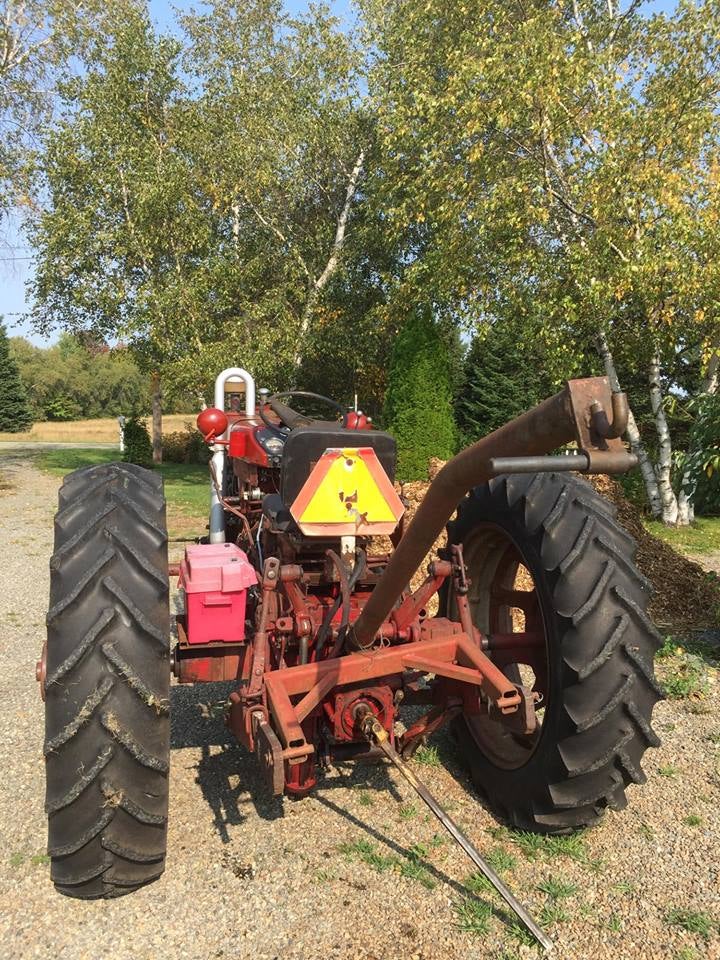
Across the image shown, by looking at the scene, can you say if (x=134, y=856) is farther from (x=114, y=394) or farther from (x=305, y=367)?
(x=114, y=394)

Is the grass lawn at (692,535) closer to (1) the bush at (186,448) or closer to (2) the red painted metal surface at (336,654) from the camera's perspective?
(2) the red painted metal surface at (336,654)

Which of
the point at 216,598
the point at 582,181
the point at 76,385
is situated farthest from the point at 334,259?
the point at 76,385

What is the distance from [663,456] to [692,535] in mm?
1334

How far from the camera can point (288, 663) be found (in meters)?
3.06

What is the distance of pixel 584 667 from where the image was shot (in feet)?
8.43

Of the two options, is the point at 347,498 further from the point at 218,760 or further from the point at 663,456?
the point at 663,456

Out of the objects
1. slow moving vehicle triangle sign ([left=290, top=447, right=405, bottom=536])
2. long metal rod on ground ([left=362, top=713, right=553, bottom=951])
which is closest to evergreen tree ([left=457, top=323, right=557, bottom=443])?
slow moving vehicle triangle sign ([left=290, top=447, right=405, bottom=536])

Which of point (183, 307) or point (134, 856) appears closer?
point (134, 856)

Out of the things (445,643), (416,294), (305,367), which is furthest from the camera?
(305,367)

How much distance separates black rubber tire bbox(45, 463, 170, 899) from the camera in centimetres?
221

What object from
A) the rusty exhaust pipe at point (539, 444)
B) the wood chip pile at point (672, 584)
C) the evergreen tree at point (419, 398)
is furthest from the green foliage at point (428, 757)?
the evergreen tree at point (419, 398)

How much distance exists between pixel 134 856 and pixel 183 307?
15.6 metres

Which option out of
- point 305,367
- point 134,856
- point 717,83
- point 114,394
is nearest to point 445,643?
point 134,856

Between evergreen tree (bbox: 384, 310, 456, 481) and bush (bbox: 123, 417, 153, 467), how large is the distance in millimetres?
10542
